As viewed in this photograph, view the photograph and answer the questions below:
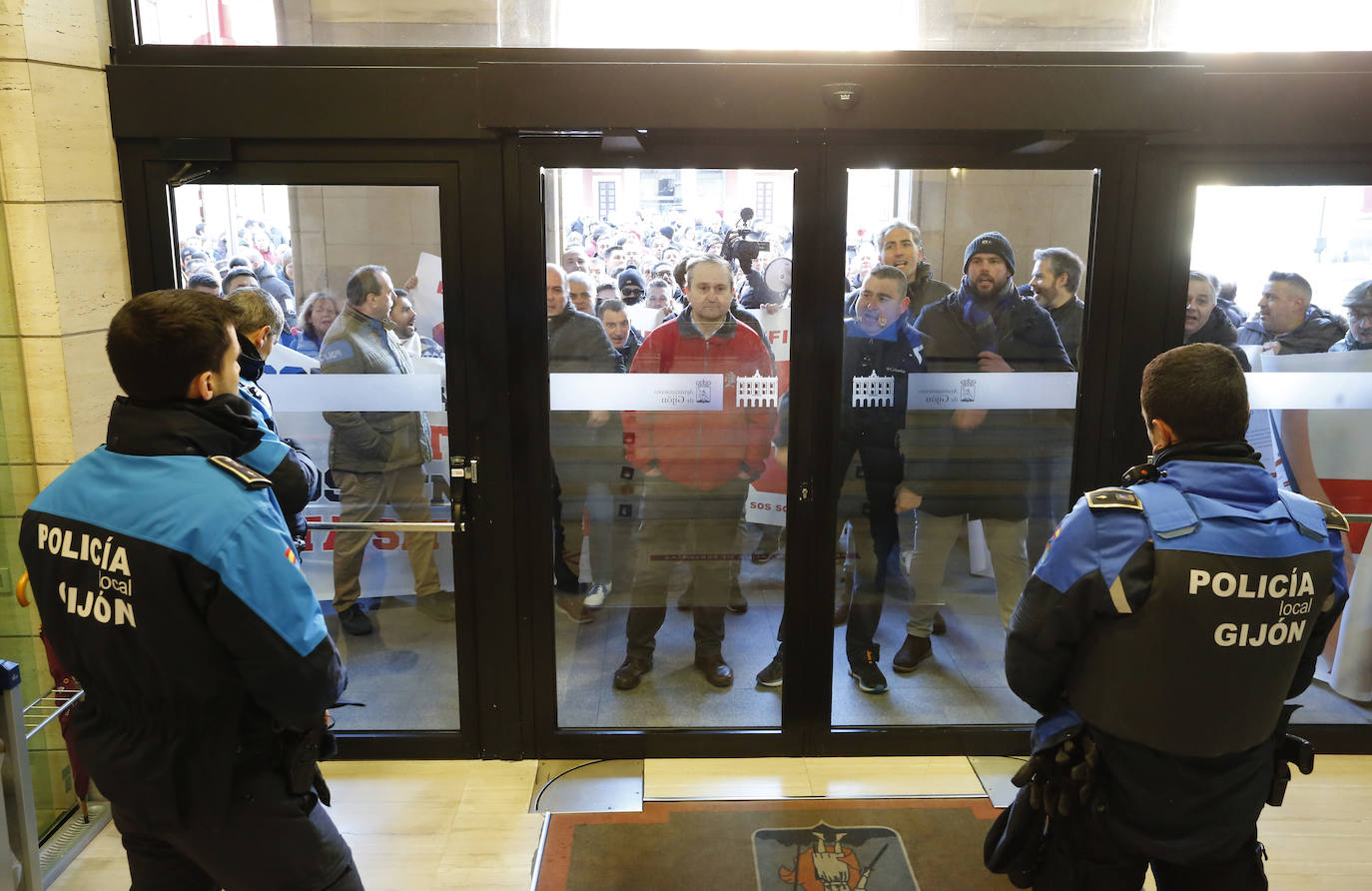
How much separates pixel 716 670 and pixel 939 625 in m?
0.86

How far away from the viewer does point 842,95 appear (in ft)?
9.52

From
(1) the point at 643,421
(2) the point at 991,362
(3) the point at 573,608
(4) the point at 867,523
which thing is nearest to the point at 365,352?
(1) the point at 643,421

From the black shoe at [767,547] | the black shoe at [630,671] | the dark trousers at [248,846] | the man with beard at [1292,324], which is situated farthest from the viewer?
the black shoe at [630,671]

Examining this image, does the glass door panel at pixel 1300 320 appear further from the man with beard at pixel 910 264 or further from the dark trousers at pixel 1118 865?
the dark trousers at pixel 1118 865

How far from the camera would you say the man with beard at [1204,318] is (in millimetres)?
3354

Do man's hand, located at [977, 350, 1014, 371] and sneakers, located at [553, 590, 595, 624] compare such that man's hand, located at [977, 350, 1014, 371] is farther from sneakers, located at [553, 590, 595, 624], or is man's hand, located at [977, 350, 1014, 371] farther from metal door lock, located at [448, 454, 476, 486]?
metal door lock, located at [448, 454, 476, 486]

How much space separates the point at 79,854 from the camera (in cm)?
295

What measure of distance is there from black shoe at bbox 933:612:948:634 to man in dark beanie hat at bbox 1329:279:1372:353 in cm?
167

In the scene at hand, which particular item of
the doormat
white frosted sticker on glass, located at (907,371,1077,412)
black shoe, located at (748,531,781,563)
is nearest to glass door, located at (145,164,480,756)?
the doormat

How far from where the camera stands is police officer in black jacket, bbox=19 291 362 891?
172 centimetres

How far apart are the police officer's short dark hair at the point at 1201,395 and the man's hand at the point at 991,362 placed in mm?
1451

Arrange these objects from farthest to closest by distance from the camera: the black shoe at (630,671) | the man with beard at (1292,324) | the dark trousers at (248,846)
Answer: the black shoe at (630,671), the man with beard at (1292,324), the dark trousers at (248,846)

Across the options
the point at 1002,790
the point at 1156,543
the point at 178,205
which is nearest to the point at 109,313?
the point at 178,205

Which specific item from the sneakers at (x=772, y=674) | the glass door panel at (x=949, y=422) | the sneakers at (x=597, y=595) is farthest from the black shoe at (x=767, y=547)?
the sneakers at (x=597, y=595)
